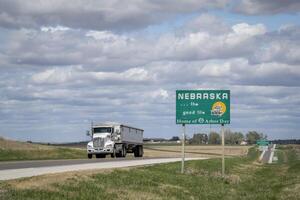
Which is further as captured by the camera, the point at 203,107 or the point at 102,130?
the point at 102,130

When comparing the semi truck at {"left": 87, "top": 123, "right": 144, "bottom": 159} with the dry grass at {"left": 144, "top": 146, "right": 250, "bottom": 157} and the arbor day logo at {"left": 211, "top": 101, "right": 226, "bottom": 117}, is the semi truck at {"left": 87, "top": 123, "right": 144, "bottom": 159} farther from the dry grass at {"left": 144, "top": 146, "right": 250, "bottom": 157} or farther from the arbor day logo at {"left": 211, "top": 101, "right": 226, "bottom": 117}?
the arbor day logo at {"left": 211, "top": 101, "right": 226, "bottom": 117}

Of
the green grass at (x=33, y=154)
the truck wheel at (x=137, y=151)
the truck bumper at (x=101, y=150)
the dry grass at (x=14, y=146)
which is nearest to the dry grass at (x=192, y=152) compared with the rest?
the truck wheel at (x=137, y=151)

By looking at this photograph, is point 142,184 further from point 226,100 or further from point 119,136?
point 119,136

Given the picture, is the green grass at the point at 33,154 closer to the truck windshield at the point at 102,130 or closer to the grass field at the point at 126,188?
the truck windshield at the point at 102,130

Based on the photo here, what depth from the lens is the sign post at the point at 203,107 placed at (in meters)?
33.3

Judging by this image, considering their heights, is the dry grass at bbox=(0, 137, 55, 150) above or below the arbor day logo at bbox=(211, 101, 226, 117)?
below

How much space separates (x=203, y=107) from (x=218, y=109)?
84 cm

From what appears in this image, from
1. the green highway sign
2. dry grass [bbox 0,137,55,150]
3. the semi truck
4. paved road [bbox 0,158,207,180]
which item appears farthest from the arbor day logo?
dry grass [bbox 0,137,55,150]

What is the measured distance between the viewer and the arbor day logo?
33438mm

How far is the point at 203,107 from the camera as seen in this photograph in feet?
109

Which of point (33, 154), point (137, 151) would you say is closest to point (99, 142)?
point (33, 154)

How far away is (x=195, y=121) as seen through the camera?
1314 inches

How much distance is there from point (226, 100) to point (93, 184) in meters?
14.2

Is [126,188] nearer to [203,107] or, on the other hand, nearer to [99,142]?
[203,107]
